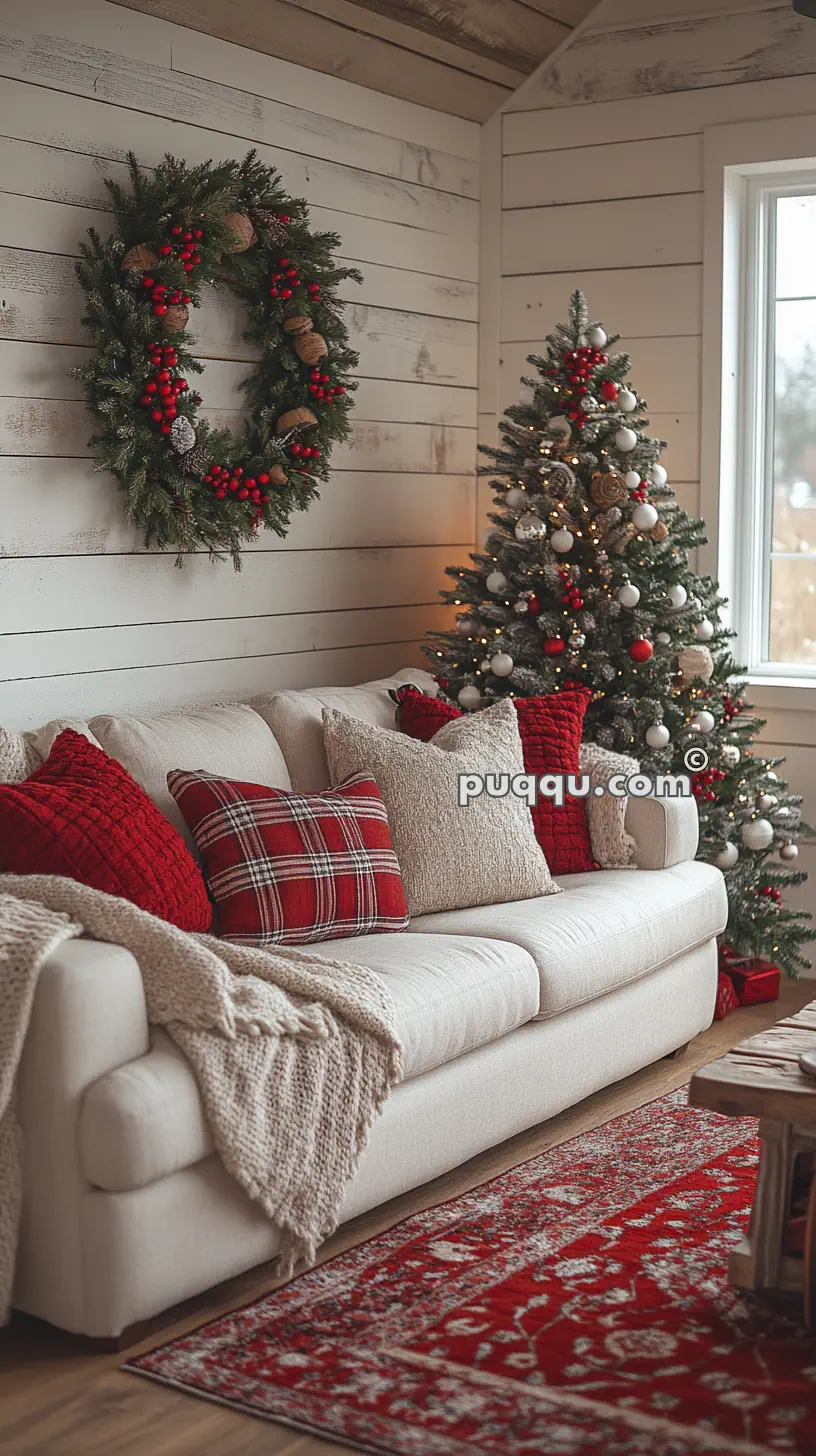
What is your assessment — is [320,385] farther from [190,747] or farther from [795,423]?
[795,423]

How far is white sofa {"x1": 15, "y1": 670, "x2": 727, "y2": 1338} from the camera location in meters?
2.28

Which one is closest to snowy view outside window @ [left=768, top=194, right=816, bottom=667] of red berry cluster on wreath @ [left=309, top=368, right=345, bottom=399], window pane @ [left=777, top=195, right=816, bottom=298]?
window pane @ [left=777, top=195, right=816, bottom=298]

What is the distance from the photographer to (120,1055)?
234 centimetres

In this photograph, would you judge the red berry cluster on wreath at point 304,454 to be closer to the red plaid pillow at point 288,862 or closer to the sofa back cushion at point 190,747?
the sofa back cushion at point 190,747

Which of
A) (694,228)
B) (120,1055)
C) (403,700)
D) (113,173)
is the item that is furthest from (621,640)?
(120,1055)

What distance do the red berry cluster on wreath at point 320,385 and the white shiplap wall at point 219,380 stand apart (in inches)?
7.8

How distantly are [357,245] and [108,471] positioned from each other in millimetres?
1240

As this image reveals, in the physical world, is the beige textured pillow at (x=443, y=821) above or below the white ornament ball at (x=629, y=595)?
below

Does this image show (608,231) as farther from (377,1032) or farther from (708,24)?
(377,1032)

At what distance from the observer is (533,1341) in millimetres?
2348

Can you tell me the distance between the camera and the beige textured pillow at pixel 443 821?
3.38m

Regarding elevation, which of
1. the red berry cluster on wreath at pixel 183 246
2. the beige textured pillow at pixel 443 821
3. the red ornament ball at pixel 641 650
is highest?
the red berry cluster on wreath at pixel 183 246

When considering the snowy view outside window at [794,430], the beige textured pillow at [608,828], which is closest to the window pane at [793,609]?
the snowy view outside window at [794,430]

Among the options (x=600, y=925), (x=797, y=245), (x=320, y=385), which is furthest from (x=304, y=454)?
(x=797, y=245)
